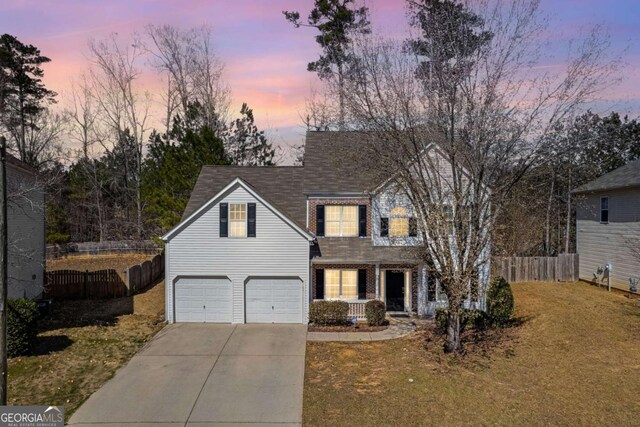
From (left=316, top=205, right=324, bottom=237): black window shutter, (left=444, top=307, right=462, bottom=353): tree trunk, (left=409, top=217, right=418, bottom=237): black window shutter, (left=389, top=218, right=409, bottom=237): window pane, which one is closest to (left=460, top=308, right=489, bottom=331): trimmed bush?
(left=444, top=307, right=462, bottom=353): tree trunk

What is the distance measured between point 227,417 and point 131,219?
37929 mm

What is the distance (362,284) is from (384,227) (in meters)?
2.95

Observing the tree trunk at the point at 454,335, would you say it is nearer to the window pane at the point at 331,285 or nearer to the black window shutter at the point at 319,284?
the window pane at the point at 331,285

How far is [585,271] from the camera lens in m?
26.3

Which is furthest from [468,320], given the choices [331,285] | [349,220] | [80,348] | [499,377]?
[80,348]

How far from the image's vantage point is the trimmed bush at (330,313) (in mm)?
19828

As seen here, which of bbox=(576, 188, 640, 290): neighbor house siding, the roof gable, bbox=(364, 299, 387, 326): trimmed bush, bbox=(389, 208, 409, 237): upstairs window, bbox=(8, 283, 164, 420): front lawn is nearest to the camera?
bbox=(8, 283, 164, 420): front lawn

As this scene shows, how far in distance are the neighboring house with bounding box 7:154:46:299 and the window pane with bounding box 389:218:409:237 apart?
52.2ft

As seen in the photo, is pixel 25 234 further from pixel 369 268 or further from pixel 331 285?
pixel 369 268

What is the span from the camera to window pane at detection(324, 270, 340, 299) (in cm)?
2122

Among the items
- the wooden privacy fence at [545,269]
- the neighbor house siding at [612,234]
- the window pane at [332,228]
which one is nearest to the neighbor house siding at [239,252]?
the window pane at [332,228]

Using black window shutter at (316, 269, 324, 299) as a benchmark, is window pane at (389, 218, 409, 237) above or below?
→ above

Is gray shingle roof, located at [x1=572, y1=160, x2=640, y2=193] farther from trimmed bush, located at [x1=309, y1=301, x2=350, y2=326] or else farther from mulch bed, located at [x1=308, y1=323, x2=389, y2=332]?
trimmed bush, located at [x1=309, y1=301, x2=350, y2=326]

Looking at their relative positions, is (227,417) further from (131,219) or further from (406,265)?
(131,219)
